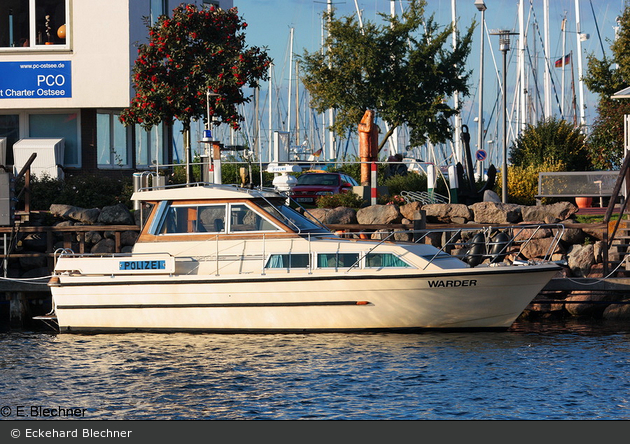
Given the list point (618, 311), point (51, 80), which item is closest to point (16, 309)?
point (51, 80)

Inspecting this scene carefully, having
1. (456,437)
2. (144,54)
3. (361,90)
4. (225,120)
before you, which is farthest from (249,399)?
(361,90)

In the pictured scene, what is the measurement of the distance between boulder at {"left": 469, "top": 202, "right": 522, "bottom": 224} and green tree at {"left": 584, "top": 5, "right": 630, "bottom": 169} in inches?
429

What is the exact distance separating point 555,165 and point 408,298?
1629cm

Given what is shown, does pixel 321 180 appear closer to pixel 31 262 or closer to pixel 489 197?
pixel 489 197

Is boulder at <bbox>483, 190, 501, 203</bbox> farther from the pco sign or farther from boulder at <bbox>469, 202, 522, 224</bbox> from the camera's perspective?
the pco sign

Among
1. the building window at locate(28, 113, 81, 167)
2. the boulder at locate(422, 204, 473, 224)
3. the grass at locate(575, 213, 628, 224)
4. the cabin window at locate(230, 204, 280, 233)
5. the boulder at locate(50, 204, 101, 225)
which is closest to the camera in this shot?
the cabin window at locate(230, 204, 280, 233)

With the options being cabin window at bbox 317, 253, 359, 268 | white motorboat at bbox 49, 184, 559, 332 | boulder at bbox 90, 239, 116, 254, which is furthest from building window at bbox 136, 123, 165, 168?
cabin window at bbox 317, 253, 359, 268

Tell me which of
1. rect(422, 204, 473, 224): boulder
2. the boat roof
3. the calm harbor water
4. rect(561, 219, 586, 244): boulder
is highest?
the boat roof

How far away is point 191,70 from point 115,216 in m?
4.82

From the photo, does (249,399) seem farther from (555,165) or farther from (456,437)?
(555,165)

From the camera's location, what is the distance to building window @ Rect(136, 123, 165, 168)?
95.3 feet

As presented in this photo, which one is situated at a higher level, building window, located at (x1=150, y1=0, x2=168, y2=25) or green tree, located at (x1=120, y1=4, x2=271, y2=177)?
building window, located at (x1=150, y1=0, x2=168, y2=25)

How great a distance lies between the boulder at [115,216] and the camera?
21.4 metres

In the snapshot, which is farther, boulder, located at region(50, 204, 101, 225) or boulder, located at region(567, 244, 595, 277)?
boulder, located at region(50, 204, 101, 225)
